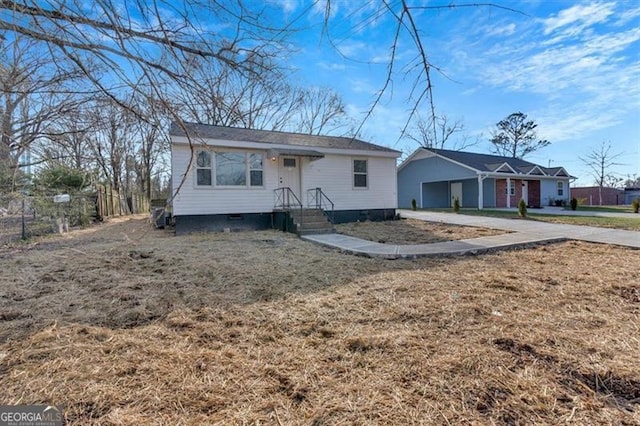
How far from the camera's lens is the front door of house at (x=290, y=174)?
11.3 m

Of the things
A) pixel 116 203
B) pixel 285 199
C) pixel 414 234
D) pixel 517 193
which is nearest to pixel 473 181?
pixel 517 193

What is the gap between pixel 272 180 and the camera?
11109mm

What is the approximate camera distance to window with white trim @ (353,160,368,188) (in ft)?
40.9

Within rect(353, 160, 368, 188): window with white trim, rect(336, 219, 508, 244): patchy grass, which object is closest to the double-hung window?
rect(336, 219, 508, 244): patchy grass

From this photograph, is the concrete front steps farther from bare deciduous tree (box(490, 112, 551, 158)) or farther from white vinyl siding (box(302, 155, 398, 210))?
bare deciduous tree (box(490, 112, 551, 158))

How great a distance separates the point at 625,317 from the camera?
9.96ft

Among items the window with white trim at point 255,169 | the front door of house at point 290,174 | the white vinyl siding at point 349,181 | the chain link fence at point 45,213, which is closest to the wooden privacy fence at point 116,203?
the chain link fence at point 45,213

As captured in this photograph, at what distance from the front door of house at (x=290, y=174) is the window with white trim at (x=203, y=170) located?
7.84 feet

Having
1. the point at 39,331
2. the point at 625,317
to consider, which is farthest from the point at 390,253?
the point at 39,331

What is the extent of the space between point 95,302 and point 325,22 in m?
3.71

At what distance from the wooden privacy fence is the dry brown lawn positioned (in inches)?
456

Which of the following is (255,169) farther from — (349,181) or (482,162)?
(482,162)

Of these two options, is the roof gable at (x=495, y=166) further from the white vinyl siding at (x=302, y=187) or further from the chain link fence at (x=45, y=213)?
the chain link fence at (x=45, y=213)
